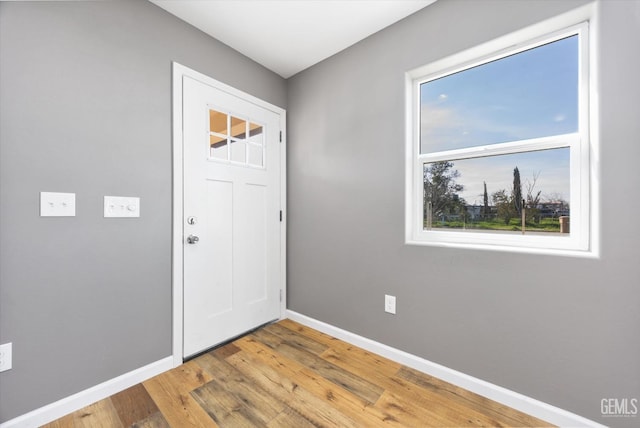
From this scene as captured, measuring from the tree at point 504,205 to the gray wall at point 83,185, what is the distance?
7.07 ft

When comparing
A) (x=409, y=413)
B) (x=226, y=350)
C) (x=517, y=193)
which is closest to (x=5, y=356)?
(x=226, y=350)

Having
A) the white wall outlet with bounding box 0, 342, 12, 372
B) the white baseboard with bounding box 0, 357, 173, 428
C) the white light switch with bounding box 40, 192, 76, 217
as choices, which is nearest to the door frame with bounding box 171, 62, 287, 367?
the white baseboard with bounding box 0, 357, 173, 428

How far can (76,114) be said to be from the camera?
1.44 m

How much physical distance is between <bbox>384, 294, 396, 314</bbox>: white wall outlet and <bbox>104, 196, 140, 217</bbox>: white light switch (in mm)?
1797

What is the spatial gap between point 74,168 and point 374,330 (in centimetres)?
218

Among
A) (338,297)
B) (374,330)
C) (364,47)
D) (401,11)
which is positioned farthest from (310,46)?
(374,330)

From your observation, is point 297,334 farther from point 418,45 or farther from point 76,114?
point 418,45

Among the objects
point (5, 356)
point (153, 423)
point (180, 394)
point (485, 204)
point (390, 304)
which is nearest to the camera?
point (5, 356)

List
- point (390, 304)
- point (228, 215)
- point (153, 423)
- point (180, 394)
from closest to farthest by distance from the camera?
point (153, 423)
point (180, 394)
point (390, 304)
point (228, 215)

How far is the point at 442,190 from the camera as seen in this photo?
1.85m

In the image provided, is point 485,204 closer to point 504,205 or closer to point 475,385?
point 504,205

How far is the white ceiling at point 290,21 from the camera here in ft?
5.70

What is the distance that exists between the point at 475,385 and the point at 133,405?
197 centimetres

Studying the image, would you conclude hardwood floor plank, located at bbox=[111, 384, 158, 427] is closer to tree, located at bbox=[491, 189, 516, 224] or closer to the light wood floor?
the light wood floor
